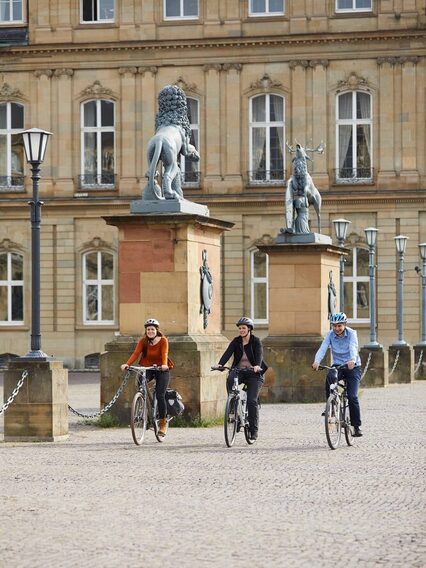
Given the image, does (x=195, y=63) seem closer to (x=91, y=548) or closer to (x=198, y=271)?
(x=198, y=271)

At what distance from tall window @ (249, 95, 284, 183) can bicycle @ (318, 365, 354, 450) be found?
3814 cm

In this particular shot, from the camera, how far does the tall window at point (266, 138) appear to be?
59.9m

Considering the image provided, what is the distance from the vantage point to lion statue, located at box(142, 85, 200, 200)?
2506 centimetres

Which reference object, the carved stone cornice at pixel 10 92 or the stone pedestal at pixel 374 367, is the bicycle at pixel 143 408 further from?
the carved stone cornice at pixel 10 92

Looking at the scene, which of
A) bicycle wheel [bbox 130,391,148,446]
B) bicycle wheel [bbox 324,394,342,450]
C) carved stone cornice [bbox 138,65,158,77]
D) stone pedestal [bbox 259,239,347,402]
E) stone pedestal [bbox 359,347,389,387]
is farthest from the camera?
carved stone cornice [bbox 138,65,158,77]

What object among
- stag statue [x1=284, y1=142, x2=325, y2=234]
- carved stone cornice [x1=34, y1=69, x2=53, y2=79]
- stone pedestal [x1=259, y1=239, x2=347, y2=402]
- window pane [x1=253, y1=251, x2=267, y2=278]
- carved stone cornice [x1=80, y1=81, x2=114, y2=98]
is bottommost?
stone pedestal [x1=259, y1=239, x2=347, y2=402]

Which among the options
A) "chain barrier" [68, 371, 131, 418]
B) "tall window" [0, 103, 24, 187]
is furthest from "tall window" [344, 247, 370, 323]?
"chain barrier" [68, 371, 131, 418]

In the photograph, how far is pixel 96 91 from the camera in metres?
60.6

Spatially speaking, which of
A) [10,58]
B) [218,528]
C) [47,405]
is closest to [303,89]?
[10,58]

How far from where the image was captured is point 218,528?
12914mm

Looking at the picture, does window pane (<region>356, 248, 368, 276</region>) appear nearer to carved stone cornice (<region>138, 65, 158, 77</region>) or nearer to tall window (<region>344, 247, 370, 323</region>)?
tall window (<region>344, 247, 370, 323</region>)

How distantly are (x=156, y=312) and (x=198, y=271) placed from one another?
98cm

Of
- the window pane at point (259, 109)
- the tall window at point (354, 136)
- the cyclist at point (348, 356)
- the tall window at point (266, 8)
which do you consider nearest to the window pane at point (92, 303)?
the window pane at point (259, 109)

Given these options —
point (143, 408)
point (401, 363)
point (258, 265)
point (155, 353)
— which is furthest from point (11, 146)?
point (143, 408)
